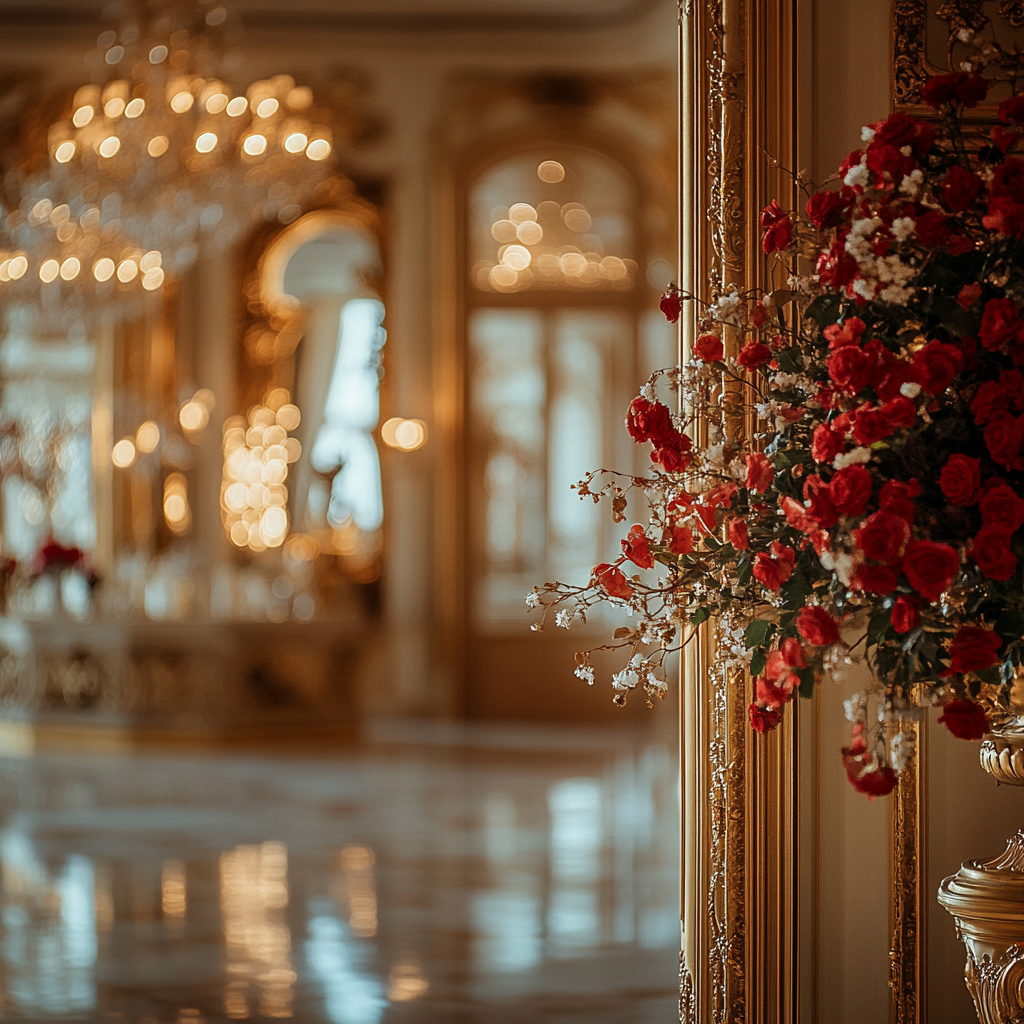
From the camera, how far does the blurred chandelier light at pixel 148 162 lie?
7.44 m

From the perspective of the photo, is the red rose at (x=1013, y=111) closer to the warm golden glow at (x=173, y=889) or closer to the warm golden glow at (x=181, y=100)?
the warm golden glow at (x=173, y=889)

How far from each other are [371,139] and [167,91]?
4399mm

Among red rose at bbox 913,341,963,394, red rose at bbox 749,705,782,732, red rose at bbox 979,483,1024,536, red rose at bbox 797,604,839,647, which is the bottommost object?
red rose at bbox 749,705,782,732

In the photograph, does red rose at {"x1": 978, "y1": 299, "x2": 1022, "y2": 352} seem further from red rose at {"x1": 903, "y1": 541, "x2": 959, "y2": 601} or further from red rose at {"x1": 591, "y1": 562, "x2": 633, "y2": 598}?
red rose at {"x1": 591, "y1": 562, "x2": 633, "y2": 598}

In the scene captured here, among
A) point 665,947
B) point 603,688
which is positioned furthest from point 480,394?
point 665,947

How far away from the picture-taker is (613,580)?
2586mm

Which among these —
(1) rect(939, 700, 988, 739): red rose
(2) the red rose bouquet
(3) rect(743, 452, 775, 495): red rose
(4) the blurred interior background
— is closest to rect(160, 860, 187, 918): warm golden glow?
(2) the red rose bouquet

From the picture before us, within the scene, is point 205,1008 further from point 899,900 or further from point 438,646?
point 438,646

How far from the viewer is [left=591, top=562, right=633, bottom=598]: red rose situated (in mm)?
2582

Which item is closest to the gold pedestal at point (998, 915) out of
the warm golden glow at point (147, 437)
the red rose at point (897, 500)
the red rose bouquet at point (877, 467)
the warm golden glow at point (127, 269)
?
the red rose bouquet at point (877, 467)

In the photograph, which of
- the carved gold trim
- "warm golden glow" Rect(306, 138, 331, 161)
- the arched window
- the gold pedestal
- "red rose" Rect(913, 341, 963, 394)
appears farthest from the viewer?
the arched window

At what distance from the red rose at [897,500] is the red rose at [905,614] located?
0.40ft

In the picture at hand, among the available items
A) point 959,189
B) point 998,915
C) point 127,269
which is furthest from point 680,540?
point 127,269

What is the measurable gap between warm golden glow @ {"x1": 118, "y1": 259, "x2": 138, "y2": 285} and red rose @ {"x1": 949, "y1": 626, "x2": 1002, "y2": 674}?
672cm
